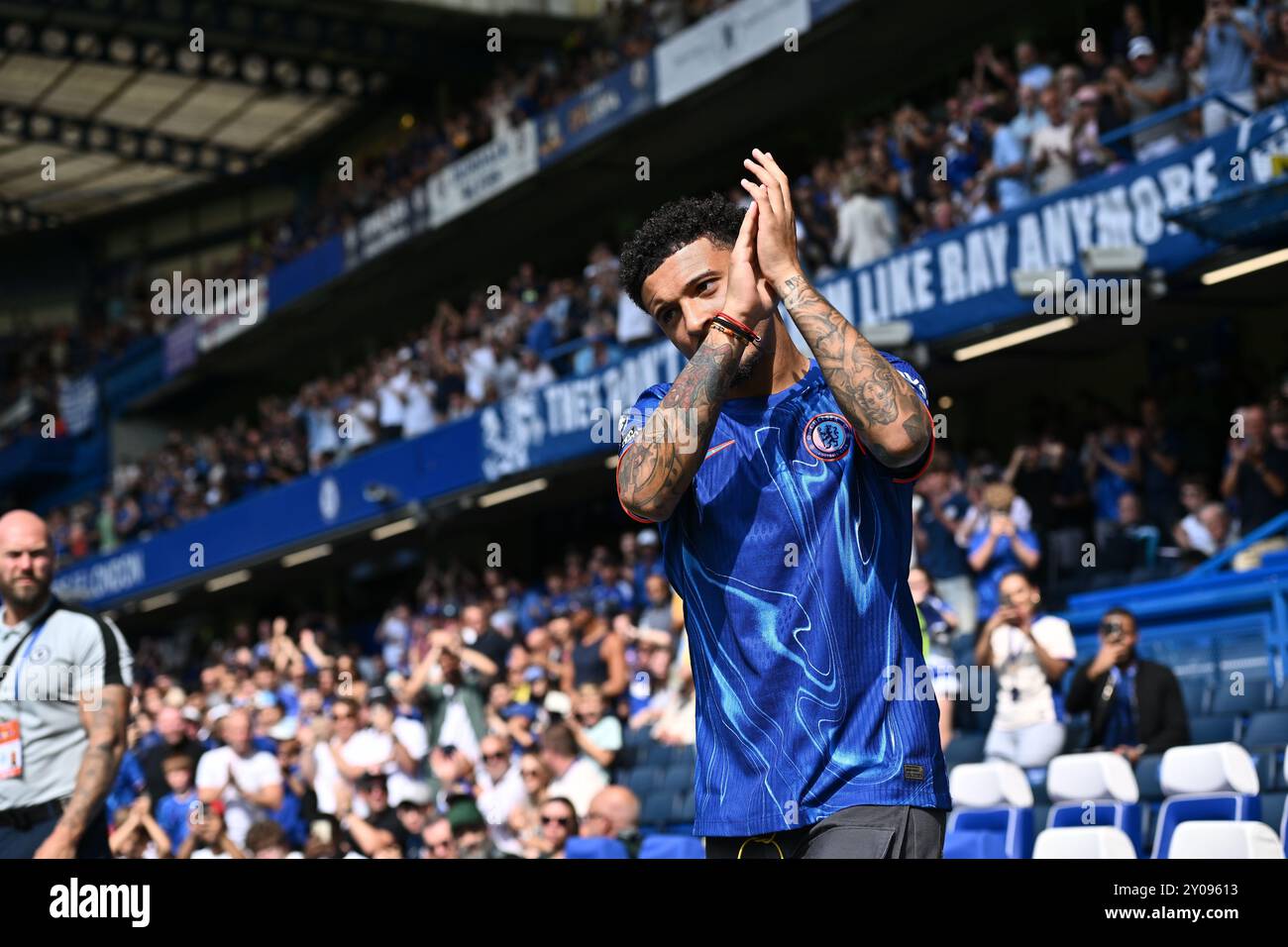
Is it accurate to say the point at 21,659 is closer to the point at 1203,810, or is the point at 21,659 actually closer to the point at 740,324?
the point at 740,324

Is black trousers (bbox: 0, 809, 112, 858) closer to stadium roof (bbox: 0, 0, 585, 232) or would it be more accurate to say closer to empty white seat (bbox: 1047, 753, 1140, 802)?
empty white seat (bbox: 1047, 753, 1140, 802)

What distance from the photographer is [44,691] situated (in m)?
5.36

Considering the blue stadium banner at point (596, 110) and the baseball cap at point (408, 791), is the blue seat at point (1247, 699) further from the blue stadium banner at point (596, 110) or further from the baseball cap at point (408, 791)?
the blue stadium banner at point (596, 110)

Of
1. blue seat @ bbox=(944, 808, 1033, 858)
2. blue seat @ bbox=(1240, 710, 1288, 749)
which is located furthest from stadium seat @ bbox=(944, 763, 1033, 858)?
blue seat @ bbox=(1240, 710, 1288, 749)

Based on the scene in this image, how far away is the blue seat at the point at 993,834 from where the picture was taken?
22.3 feet

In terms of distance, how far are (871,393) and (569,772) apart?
306 inches

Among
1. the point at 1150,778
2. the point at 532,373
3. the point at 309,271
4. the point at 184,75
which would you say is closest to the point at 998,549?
the point at 1150,778

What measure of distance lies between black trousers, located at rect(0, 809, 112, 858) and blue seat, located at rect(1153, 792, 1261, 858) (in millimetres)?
3841

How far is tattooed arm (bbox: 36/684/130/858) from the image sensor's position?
507cm

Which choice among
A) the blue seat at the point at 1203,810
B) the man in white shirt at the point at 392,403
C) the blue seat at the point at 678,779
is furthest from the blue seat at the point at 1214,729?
the man in white shirt at the point at 392,403

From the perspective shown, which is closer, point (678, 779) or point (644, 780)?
point (678, 779)

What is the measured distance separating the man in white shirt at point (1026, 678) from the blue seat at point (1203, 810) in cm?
214

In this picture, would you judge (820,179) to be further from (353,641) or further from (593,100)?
(353,641)

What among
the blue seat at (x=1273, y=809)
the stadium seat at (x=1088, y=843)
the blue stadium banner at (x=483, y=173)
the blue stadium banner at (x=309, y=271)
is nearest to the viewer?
the stadium seat at (x=1088, y=843)
